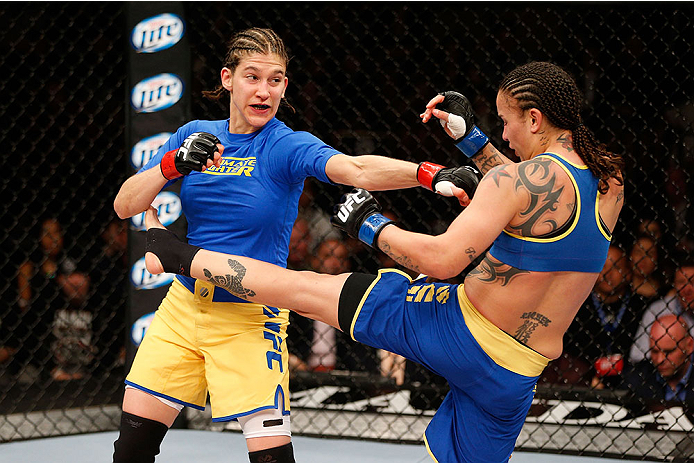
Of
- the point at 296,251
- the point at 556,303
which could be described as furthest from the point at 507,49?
the point at 556,303

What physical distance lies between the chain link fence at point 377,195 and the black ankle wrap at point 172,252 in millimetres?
1488

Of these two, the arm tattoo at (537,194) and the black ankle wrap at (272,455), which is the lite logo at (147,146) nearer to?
the black ankle wrap at (272,455)

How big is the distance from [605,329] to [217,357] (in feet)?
7.53

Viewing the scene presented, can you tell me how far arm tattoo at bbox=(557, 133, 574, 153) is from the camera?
160 cm

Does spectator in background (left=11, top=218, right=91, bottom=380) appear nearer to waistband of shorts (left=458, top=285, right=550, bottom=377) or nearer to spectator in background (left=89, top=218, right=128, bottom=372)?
spectator in background (left=89, top=218, right=128, bottom=372)

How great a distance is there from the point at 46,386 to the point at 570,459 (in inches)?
99.7

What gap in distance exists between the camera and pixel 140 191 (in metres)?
1.80

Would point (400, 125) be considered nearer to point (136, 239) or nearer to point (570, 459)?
point (136, 239)

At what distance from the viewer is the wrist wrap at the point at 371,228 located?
158cm

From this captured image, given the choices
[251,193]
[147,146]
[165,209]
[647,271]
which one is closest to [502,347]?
[251,193]

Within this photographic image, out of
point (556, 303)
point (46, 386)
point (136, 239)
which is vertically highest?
point (556, 303)

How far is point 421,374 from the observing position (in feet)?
11.6

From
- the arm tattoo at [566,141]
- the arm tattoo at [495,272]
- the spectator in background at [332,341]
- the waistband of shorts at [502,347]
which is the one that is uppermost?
the arm tattoo at [566,141]

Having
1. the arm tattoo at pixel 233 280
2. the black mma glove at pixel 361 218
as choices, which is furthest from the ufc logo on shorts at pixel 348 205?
the arm tattoo at pixel 233 280
